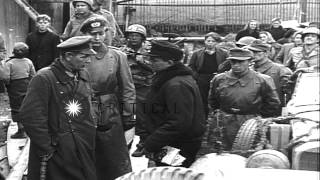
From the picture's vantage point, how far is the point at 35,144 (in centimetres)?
576

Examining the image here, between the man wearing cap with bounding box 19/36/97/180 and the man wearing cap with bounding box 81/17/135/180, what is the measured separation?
73cm

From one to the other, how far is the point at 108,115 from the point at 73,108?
3.16ft

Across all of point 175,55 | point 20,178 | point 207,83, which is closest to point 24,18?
point 207,83

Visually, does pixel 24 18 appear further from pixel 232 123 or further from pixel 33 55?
pixel 232 123

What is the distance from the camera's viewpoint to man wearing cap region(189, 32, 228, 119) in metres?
10.4

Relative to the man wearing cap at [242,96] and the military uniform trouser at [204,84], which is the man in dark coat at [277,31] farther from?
the man wearing cap at [242,96]

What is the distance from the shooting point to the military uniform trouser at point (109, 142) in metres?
6.85

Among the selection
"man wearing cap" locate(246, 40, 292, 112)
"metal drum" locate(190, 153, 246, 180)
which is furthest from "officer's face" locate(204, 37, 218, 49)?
"metal drum" locate(190, 153, 246, 180)

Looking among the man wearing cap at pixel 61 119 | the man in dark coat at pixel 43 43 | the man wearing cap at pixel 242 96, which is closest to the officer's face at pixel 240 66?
the man wearing cap at pixel 242 96

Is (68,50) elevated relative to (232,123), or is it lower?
elevated

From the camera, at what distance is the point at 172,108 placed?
614 cm

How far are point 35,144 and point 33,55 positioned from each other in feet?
18.9

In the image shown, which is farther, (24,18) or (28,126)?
(24,18)

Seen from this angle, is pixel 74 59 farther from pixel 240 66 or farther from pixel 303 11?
pixel 303 11
